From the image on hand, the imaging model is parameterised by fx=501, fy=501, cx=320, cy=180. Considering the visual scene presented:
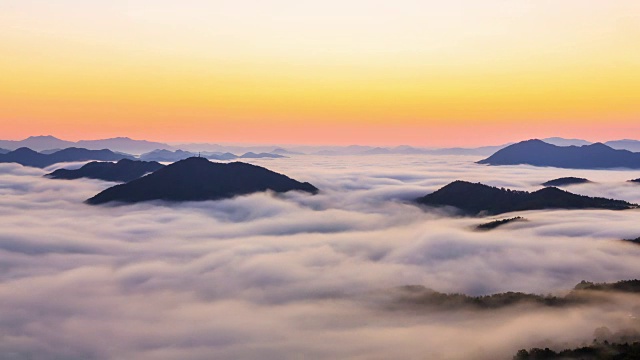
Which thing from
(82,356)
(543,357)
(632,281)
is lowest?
(82,356)

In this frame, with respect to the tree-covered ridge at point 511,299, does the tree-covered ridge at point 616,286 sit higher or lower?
higher

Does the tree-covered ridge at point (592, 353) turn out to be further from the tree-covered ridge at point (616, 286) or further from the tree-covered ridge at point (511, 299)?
the tree-covered ridge at point (616, 286)

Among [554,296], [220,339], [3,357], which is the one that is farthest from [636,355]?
[3,357]

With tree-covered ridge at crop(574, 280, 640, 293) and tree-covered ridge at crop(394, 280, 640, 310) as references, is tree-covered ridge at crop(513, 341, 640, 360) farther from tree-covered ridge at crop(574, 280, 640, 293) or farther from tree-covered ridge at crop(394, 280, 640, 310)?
tree-covered ridge at crop(574, 280, 640, 293)

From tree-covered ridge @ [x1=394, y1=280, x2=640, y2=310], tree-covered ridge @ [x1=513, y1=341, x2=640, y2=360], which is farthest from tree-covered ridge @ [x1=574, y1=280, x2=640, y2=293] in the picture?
tree-covered ridge @ [x1=513, y1=341, x2=640, y2=360]

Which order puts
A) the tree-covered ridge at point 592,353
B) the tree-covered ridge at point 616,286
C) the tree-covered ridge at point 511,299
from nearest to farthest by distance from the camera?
1. the tree-covered ridge at point 592,353
2. the tree-covered ridge at point 616,286
3. the tree-covered ridge at point 511,299

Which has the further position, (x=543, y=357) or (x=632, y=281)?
(x=632, y=281)

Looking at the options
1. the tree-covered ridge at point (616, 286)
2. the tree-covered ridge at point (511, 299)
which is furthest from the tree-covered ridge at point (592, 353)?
the tree-covered ridge at point (616, 286)

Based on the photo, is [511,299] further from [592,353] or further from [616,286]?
[592,353]

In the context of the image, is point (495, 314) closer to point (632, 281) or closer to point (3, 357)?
point (632, 281)

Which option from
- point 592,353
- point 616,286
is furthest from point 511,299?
point 592,353

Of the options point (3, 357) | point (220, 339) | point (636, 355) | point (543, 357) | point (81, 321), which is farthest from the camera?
point (81, 321)
